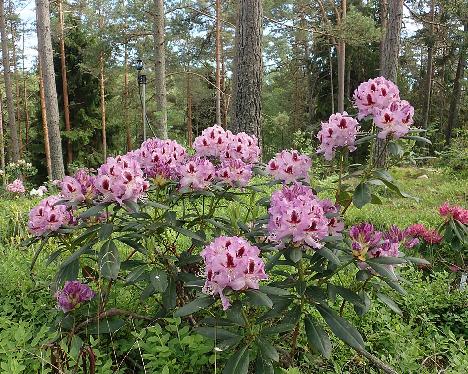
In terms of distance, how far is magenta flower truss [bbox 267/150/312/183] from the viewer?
2.11 m

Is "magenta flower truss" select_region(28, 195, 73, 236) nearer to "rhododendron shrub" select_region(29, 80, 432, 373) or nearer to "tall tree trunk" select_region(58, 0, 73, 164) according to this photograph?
"rhododendron shrub" select_region(29, 80, 432, 373)

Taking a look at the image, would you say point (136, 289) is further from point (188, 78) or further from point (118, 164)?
point (188, 78)

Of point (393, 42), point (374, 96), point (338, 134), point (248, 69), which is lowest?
point (338, 134)

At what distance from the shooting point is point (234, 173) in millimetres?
2164

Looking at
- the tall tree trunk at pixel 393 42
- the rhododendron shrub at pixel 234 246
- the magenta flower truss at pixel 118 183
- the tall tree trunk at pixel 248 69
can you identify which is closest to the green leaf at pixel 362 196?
the rhododendron shrub at pixel 234 246

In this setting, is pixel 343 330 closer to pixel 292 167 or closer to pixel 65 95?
pixel 292 167

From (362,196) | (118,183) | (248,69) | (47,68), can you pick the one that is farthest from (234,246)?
(47,68)

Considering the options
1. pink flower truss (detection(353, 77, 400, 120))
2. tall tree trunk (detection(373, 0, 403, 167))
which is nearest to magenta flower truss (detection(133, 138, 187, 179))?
pink flower truss (detection(353, 77, 400, 120))

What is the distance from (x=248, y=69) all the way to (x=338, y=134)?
4.61 metres

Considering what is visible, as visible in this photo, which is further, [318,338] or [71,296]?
[71,296]

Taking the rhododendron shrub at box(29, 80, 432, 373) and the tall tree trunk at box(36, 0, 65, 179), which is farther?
the tall tree trunk at box(36, 0, 65, 179)

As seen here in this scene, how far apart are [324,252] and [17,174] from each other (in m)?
9.89

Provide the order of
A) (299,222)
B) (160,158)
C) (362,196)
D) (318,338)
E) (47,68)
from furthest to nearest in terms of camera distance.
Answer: (47,68), (160,158), (362,196), (318,338), (299,222)

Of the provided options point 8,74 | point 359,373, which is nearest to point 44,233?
point 359,373
